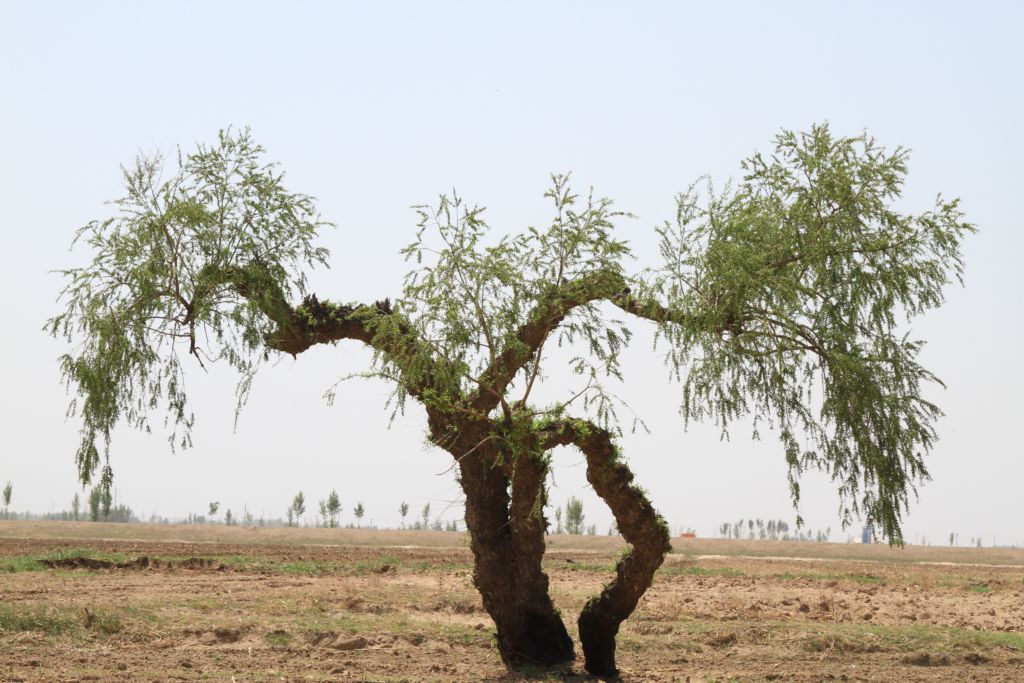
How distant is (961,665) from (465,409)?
319 inches

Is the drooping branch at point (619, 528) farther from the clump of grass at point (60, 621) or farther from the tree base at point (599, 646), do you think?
the clump of grass at point (60, 621)

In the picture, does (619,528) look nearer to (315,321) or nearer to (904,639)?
(315,321)

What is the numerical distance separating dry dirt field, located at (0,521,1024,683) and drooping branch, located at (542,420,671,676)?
1.79 feet

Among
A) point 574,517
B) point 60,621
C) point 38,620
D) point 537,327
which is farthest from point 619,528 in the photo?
point 574,517

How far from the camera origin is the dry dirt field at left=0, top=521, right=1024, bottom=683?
45.1 feet

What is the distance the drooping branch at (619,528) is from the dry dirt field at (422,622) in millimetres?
545

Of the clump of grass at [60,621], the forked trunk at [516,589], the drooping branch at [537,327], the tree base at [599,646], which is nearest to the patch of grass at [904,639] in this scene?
the tree base at [599,646]

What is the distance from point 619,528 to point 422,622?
5.63 m

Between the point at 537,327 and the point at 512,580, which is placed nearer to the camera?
the point at 537,327

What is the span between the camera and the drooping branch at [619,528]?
1248 cm

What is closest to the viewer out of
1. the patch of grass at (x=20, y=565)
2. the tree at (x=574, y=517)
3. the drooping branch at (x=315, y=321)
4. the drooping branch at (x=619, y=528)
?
the drooping branch at (x=619, y=528)

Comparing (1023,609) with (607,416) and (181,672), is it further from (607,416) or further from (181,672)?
(181,672)

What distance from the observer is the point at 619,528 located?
42.5ft

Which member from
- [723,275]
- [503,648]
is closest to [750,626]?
[503,648]
